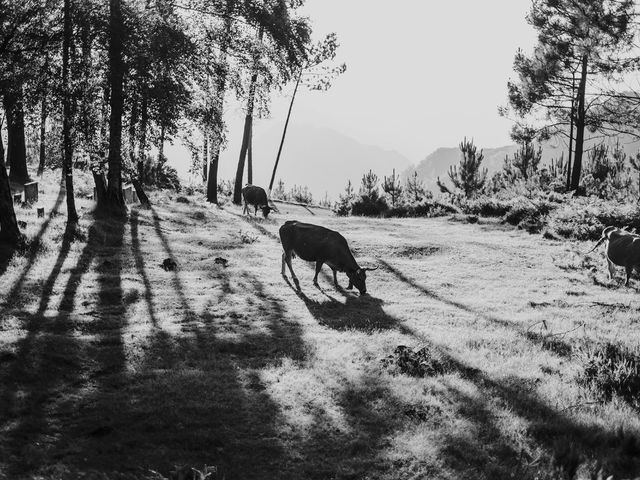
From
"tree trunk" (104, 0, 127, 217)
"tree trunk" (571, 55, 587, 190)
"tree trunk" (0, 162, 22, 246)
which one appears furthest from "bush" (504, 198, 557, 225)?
"tree trunk" (0, 162, 22, 246)

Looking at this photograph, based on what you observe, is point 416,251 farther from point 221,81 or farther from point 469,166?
point 469,166

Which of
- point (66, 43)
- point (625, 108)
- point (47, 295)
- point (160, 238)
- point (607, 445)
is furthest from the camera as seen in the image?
point (625, 108)

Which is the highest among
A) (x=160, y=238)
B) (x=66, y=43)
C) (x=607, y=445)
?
(x=66, y=43)

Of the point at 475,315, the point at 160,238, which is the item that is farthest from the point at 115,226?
the point at 475,315

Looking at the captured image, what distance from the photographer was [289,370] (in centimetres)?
814

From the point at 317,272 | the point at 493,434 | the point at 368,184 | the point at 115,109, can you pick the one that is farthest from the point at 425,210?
the point at 493,434

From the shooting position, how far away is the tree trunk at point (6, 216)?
13172 millimetres

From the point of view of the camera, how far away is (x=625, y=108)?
1032 inches

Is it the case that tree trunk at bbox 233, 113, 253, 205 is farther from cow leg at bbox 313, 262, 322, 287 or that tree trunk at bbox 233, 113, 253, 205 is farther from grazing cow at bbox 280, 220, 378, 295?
cow leg at bbox 313, 262, 322, 287

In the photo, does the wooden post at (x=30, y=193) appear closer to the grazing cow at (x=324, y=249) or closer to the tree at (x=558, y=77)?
the grazing cow at (x=324, y=249)

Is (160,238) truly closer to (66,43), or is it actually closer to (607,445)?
(66,43)

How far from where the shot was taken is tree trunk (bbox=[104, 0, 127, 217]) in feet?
52.9

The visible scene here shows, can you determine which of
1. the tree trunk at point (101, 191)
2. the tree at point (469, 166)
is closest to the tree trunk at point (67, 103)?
the tree trunk at point (101, 191)

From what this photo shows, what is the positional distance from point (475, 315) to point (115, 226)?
1212 cm
